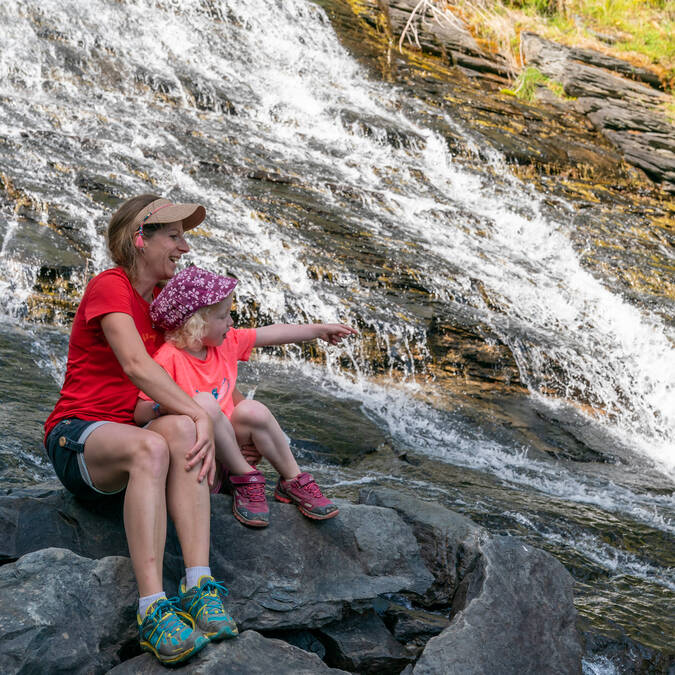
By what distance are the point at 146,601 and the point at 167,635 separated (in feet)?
0.56

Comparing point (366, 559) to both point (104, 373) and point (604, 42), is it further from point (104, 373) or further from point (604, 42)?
point (604, 42)

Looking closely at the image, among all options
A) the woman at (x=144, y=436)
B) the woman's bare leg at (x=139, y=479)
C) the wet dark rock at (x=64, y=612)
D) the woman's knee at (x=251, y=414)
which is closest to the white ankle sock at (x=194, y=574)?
the woman at (x=144, y=436)

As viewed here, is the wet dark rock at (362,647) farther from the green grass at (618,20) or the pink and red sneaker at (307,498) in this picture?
the green grass at (618,20)

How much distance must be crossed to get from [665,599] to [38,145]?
8.74m

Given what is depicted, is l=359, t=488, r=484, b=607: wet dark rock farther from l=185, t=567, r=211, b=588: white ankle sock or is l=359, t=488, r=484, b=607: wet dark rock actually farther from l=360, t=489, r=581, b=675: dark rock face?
l=185, t=567, r=211, b=588: white ankle sock

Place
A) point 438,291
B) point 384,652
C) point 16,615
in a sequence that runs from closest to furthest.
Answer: point 16,615 → point 384,652 → point 438,291

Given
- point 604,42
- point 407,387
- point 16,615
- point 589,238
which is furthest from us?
point 604,42

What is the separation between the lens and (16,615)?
257cm

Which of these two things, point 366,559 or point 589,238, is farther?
point 589,238

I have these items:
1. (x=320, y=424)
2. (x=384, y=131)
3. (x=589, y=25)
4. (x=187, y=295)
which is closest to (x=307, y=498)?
(x=187, y=295)

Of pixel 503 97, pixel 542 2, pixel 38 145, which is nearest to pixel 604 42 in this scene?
pixel 542 2

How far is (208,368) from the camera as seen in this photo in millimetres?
3408

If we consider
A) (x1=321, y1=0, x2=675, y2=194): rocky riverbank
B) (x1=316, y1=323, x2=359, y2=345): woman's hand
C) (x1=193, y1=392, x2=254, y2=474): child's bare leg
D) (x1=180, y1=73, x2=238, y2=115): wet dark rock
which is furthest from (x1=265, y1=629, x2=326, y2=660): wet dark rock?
(x1=321, y1=0, x2=675, y2=194): rocky riverbank

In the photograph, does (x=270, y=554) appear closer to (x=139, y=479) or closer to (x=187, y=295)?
(x=139, y=479)
